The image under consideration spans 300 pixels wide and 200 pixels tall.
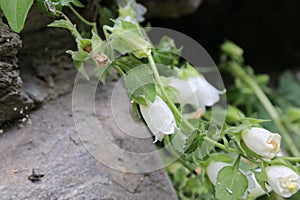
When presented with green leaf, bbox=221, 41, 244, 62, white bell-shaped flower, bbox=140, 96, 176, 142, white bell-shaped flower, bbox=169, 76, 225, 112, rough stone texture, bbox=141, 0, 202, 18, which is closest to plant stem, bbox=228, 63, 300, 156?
green leaf, bbox=221, 41, 244, 62

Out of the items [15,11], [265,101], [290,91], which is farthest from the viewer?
[290,91]

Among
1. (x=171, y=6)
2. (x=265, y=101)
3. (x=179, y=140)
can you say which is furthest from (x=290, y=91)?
(x=179, y=140)

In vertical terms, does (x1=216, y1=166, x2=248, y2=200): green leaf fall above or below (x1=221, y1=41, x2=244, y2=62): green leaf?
above

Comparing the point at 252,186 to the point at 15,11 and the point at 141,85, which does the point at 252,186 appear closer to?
the point at 141,85

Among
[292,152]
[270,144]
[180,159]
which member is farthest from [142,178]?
[292,152]

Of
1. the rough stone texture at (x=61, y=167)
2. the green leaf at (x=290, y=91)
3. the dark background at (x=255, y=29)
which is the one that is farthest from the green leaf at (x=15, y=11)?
the dark background at (x=255, y=29)

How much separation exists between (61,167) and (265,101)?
48cm

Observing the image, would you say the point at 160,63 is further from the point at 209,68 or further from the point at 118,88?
the point at 209,68

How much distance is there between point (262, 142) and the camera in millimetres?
504

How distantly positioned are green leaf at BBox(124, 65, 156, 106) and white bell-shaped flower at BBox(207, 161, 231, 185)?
0.13 meters

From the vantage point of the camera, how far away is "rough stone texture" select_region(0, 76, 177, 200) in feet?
1.73

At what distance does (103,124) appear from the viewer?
64 centimetres

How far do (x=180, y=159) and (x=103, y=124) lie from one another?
0.38 ft

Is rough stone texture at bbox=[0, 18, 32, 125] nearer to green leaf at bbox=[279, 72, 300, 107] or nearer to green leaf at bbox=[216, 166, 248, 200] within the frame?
green leaf at bbox=[216, 166, 248, 200]
